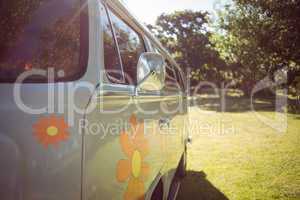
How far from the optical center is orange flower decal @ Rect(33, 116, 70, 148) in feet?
3.92

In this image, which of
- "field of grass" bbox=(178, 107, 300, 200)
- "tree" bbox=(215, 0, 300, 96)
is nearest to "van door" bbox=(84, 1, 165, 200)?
"field of grass" bbox=(178, 107, 300, 200)

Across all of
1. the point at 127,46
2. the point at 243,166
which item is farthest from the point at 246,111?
the point at 127,46

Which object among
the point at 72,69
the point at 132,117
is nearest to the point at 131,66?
the point at 132,117

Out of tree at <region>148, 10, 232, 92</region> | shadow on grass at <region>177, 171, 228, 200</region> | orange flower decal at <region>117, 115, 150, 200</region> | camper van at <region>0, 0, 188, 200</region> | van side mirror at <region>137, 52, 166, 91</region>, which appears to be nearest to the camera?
camper van at <region>0, 0, 188, 200</region>

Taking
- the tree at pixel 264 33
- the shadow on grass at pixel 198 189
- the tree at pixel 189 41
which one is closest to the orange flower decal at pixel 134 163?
the shadow on grass at pixel 198 189

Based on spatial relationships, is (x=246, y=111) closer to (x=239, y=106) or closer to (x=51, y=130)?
(x=239, y=106)

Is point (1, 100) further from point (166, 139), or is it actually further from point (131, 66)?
point (166, 139)

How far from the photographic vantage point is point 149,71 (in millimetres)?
1974

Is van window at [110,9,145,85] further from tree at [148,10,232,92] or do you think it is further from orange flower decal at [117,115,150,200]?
tree at [148,10,232,92]

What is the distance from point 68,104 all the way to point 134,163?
761 mm

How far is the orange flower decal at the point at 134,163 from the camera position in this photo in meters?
1.73

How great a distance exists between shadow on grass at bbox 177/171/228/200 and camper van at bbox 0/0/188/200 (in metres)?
3.39

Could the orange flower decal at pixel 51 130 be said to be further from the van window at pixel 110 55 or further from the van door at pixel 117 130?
the van window at pixel 110 55

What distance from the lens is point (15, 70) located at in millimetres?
1365
